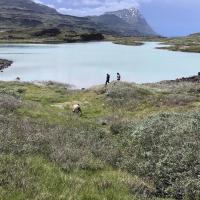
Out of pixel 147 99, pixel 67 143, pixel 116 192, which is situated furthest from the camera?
pixel 147 99

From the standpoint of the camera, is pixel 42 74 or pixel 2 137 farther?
pixel 42 74

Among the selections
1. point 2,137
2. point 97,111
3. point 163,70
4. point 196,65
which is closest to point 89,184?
point 2,137

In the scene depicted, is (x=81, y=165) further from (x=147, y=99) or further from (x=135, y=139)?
(x=147, y=99)

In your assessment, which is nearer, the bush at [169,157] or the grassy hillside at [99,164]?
the grassy hillside at [99,164]

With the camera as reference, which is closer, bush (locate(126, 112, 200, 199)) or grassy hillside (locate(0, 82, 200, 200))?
grassy hillside (locate(0, 82, 200, 200))

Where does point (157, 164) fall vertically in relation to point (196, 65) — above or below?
above

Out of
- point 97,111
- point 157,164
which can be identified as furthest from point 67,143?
point 97,111

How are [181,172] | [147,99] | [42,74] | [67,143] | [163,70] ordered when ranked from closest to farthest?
[181,172]
[67,143]
[147,99]
[42,74]
[163,70]

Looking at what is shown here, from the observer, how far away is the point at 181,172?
43.9 feet

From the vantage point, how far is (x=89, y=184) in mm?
11344

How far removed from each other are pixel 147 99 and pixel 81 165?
36628 mm

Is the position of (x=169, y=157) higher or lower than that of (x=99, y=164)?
higher

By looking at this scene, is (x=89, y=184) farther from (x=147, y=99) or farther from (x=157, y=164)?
(x=147, y=99)

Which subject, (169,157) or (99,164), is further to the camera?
(169,157)
